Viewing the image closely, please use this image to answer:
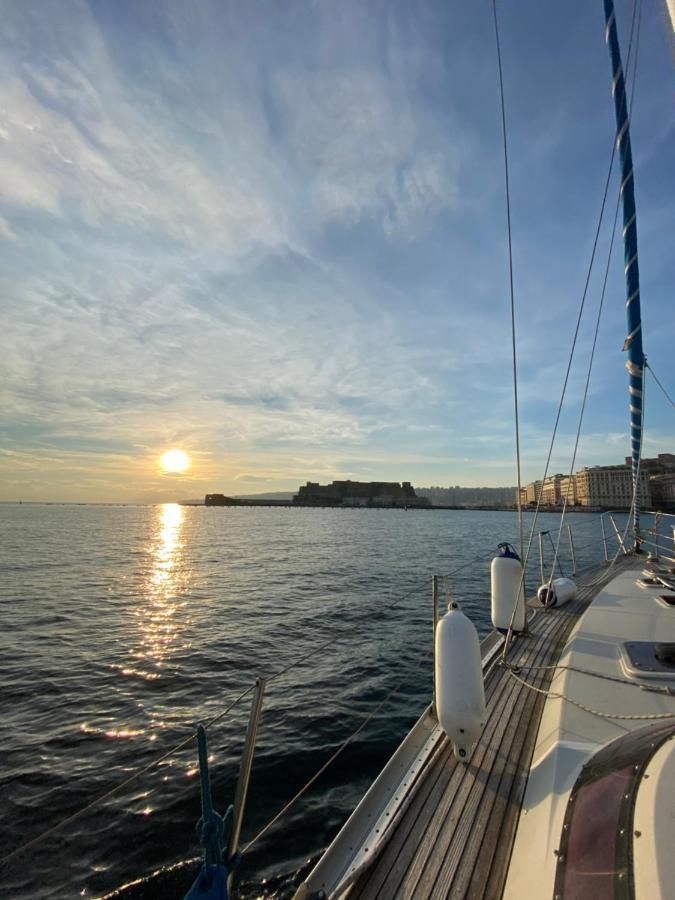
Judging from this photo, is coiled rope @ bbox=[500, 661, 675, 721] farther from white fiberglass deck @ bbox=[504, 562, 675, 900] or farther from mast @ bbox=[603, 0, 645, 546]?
mast @ bbox=[603, 0, 645, 546]

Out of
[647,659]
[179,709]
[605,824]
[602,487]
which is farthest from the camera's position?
[602,487]

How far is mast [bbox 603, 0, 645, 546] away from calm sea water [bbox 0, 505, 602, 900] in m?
7.52

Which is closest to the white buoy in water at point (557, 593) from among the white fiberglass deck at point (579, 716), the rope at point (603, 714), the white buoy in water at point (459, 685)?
the white fiberglass deck at point (579, 716)

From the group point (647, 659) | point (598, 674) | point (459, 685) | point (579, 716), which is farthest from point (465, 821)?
point (647, 659)

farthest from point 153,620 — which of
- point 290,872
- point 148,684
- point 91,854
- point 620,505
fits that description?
point 620,505

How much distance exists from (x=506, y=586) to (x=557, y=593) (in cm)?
353

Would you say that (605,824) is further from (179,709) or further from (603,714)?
(179,709)

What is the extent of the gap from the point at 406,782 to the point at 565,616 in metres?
6.00

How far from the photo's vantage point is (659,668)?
4797 mm

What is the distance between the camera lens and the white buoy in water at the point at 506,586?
6840 millimetres

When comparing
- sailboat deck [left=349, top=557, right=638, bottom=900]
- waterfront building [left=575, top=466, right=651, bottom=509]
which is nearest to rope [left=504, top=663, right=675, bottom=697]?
sailboat deck [left=349, top=557, right=638, bottom=900]

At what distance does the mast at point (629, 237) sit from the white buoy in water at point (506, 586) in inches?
198

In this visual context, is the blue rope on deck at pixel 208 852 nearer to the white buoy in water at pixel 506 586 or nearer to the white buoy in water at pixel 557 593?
the white buoy in water at pixel 506 586

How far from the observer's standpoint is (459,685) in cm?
396
